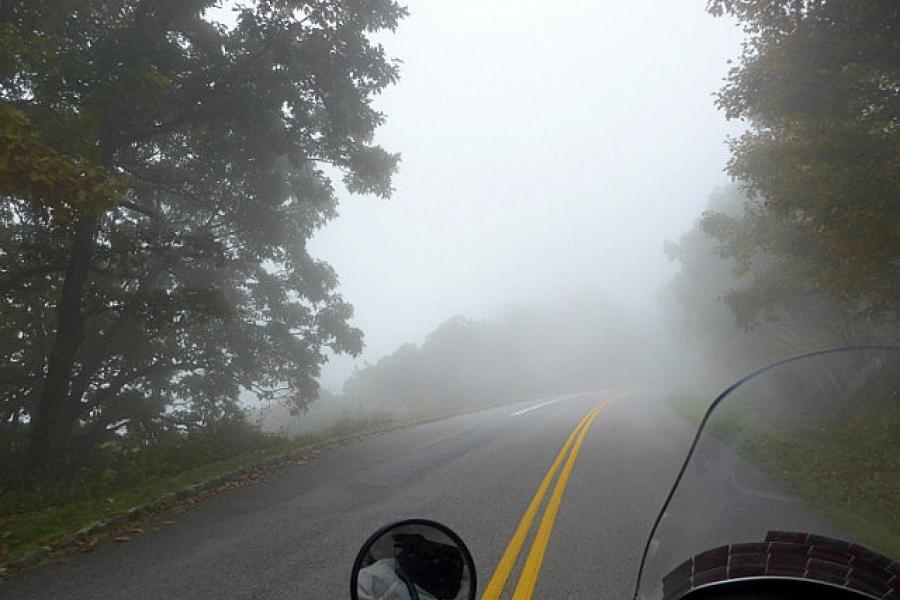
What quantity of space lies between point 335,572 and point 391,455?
6.19 m

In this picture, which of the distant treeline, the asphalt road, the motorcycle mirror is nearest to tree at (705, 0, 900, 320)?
the asphalt road

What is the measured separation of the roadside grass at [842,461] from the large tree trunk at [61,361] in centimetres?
1033

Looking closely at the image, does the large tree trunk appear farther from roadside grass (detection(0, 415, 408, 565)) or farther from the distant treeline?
the distant treeline

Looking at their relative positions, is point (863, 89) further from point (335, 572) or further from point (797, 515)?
point (335, 572)

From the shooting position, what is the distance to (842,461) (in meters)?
2.74

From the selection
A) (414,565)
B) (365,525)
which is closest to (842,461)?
(414,565)

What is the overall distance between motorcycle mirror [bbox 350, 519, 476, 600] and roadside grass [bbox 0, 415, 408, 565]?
16.2 ft

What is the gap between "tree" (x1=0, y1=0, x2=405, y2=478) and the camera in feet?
26.2

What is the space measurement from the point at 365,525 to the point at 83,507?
403 cm

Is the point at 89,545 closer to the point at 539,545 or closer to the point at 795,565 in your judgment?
the point at 539,545

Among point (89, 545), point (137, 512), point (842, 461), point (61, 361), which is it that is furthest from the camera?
point (61, 361)

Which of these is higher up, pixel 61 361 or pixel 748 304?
pixel 61 361

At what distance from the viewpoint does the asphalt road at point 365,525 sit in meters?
4.27

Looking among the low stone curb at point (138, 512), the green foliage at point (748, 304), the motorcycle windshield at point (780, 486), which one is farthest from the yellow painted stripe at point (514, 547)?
the green foliage at point (748, 304)
